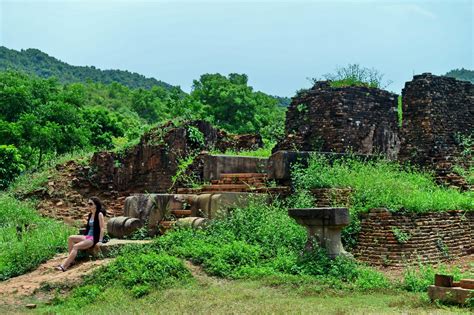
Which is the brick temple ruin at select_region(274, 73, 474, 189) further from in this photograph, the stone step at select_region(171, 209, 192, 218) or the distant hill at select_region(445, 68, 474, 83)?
the distant hill at select_region(445, 68, 474, 83)

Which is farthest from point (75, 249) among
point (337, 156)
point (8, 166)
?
point (8, 166)

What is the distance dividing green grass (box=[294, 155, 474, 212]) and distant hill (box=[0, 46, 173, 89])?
60456 millimetres

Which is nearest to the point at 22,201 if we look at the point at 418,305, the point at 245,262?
the point at 245,262

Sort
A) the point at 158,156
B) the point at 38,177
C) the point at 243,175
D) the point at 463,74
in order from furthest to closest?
the point at 463,74 → the point at 38,177 → the point at 158,156 → the point at 243,175

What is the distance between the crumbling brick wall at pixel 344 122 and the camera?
44.8 feet

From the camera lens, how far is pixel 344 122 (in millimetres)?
13641

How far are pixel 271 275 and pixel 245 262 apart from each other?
0.66 meters

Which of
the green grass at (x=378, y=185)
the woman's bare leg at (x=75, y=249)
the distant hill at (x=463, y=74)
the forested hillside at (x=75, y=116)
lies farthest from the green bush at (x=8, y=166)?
the distant hill at (x=463, y=74)

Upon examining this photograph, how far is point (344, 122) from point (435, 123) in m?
2.02

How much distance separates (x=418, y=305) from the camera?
19.8ft

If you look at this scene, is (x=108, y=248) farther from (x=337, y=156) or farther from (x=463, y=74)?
(x=463, y=74)

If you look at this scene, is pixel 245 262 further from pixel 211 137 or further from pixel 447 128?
pixel 211 137

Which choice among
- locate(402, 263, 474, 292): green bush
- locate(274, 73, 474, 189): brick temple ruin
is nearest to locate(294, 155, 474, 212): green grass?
locate(274, 73, 474, 189): brick temple ruin

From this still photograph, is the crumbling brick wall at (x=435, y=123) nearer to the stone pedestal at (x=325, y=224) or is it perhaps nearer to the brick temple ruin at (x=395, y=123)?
the brick temple ruin at (x=395, y=123)
